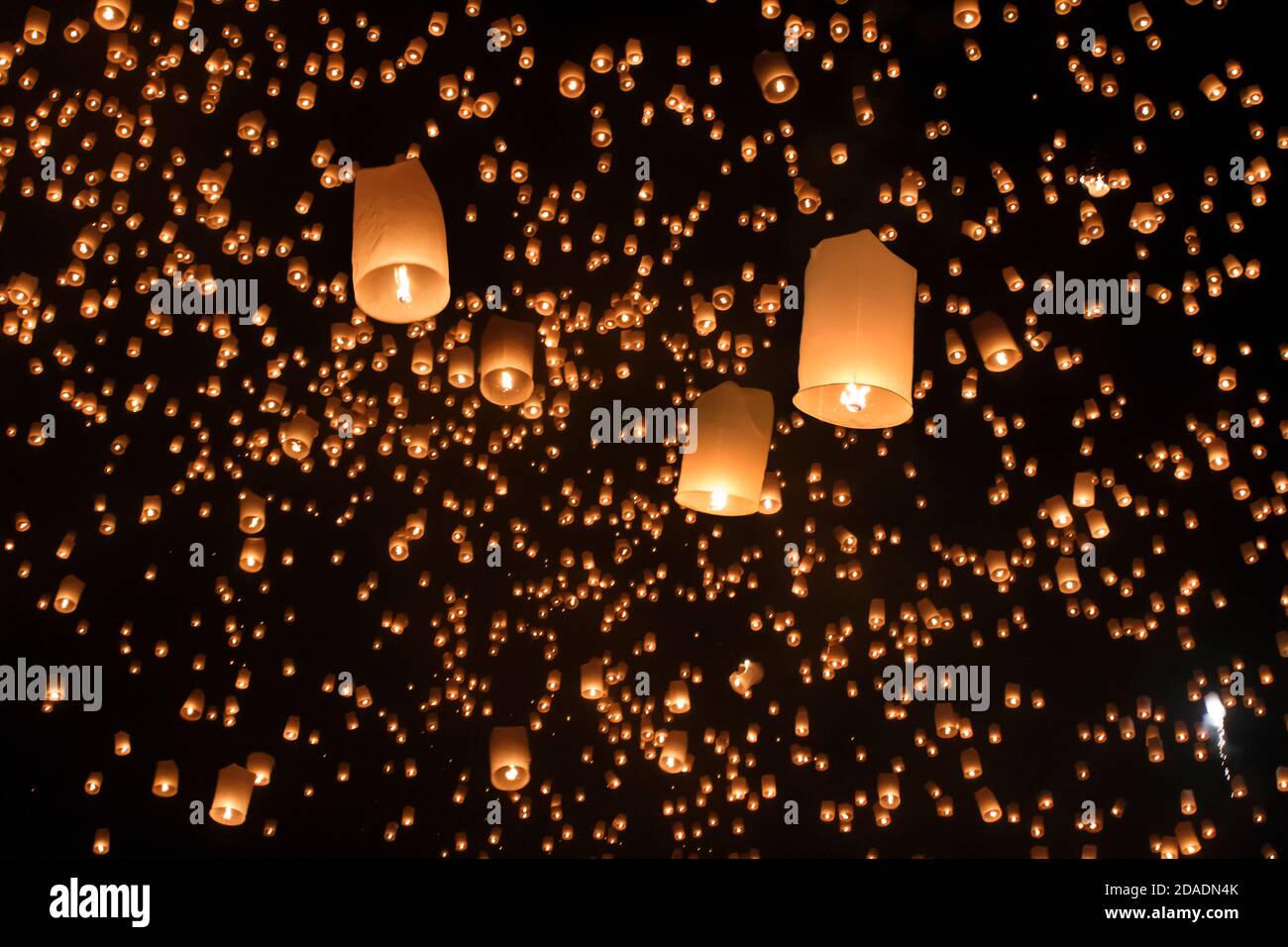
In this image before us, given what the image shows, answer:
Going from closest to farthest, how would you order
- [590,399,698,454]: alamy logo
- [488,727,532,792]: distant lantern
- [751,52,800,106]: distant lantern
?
[751,52,800,106]: distant lantern
[488,727,532,792]: distant lantern
[590,399,698,454]: alamy logo

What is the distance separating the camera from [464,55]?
5219 mm

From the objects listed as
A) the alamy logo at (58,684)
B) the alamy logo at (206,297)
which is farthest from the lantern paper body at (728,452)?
the alamy logo at (58,684)

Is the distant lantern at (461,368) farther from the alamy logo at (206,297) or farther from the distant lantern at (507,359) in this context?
the alamy logo at (206,297)

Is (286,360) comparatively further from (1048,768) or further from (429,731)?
(1048,768)

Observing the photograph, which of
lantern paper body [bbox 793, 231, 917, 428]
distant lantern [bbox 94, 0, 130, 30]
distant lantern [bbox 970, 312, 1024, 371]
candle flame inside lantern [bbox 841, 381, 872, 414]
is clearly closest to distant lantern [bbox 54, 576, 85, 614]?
distant lantern [bbox 94, 0, 130, 30]

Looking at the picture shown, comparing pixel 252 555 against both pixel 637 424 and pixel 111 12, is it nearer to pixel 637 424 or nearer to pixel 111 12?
pixel 637 424

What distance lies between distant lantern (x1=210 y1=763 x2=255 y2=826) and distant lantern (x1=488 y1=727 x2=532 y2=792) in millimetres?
925

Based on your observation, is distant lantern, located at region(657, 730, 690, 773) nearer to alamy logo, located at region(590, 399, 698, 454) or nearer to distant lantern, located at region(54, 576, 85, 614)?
alamy logo, located at region(590, 399, 698, 454)

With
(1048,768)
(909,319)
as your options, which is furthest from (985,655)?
(909,319)

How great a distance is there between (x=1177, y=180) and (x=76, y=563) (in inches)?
198

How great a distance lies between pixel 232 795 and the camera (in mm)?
4641

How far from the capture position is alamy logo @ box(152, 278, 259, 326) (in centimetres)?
509
